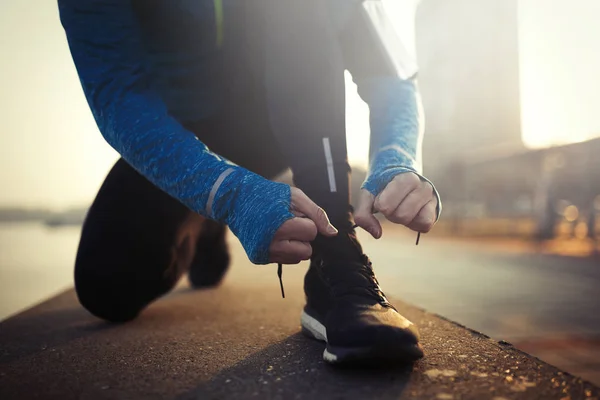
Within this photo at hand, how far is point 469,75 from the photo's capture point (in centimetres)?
2872

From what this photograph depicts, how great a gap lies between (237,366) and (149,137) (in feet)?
1.37

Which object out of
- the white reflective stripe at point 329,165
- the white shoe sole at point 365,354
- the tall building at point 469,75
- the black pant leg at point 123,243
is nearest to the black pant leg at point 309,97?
the white reflective stripe at point 329,165

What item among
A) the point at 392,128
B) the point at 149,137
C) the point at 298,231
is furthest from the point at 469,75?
the point at 298,231

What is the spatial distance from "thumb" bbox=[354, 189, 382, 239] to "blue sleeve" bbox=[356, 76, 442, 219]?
0.02 metres

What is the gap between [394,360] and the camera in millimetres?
717

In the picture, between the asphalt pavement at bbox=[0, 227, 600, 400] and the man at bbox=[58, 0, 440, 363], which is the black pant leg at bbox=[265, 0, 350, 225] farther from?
the asphalt pavement at bbox=[0, 227, 600, 400]

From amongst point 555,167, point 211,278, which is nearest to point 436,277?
point 211,278

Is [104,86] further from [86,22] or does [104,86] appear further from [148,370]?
[148,370]

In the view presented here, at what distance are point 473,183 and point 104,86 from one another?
46.1ft

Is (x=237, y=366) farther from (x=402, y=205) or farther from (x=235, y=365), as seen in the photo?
(x=402, y=205)

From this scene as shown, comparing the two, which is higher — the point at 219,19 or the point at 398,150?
the point at 219,19

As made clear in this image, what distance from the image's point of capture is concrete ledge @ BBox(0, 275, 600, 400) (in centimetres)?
65

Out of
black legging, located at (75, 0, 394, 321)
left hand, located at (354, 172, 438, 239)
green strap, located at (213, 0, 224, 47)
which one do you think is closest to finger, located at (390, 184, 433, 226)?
left hand, located at (354, 172, 438, 239)

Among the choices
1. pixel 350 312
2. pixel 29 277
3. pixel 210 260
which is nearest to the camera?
pixel 350 312
